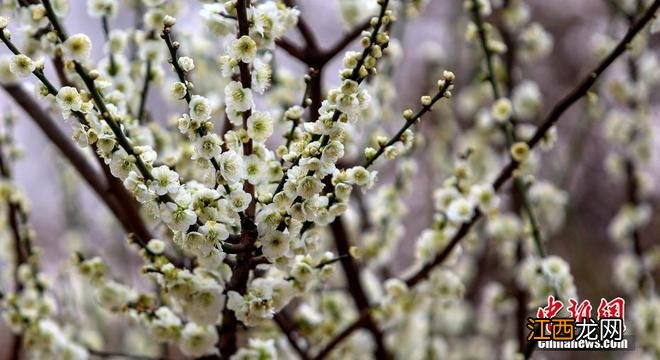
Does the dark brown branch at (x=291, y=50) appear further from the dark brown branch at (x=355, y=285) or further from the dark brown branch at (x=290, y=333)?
the dark brown branch at (x=290, y=333)

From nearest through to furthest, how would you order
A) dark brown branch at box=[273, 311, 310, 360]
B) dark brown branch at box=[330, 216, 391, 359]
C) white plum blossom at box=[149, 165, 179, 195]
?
white plum blossom at box=[149, 165, 179, 195], dark brown branch at box=[273, 311, 310, 360], dark brown branch at box=[330, 216, 391, 359]

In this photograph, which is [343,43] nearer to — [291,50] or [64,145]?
[291,50]

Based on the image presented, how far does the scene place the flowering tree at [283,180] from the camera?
2.31 ft

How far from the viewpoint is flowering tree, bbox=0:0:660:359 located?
0.70 metres

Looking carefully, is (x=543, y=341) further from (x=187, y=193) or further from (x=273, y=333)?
(x=187, y=193)

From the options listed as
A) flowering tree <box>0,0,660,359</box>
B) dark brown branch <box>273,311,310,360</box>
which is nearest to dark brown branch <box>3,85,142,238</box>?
flowering tree <box>0,0,660,359</box>

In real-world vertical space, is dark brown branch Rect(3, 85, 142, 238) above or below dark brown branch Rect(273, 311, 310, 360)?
above

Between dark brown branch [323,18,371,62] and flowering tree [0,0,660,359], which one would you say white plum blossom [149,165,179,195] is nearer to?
flowering tree [0,0,660,359]

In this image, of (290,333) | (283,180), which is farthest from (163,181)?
(290,333)

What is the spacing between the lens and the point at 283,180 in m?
0.71

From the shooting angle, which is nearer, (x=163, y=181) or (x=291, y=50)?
(x=163, y=181)

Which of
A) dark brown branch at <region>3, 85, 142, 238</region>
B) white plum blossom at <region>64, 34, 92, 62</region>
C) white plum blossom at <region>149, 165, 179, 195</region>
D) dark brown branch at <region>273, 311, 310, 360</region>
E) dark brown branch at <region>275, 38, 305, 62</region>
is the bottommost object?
white plum blossom at <region>149, 165, 179, 195</region>

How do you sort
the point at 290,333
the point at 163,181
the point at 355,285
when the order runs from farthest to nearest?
the point at 355,285 < the point at 290,333 < the point at 163,181

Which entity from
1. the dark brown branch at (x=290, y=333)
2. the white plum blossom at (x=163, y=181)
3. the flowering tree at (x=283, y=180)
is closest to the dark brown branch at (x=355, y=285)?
the flowering tree at (x=283, y=180)
